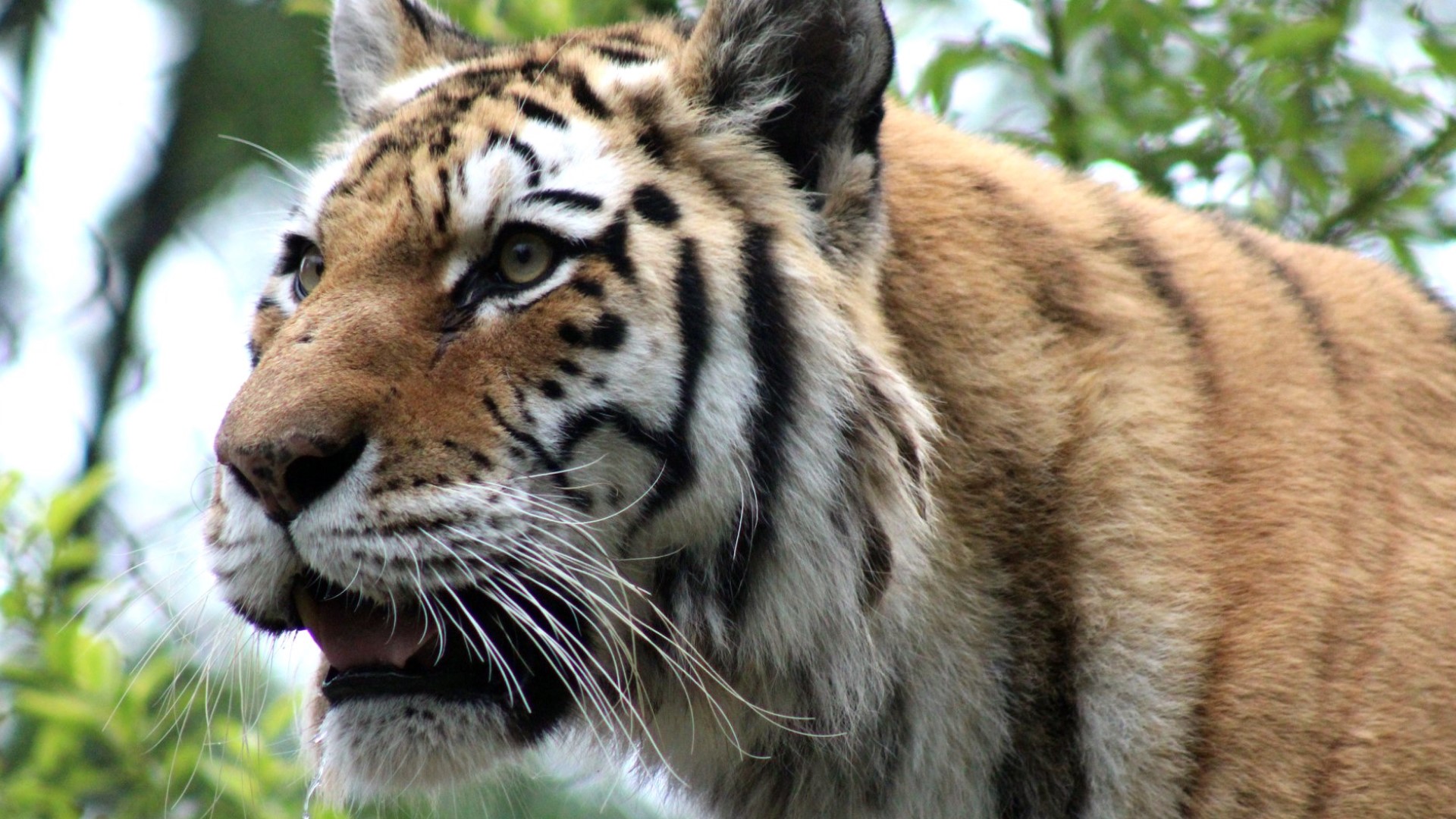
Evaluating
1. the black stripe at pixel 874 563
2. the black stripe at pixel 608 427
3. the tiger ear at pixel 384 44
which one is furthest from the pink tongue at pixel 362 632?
the tiger ear at pixel 384 44

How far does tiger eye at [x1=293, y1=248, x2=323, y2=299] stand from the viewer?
1.97 metres

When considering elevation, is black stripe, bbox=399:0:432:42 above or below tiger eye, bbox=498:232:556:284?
above

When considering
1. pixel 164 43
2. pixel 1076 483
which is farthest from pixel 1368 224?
pixel 164 43

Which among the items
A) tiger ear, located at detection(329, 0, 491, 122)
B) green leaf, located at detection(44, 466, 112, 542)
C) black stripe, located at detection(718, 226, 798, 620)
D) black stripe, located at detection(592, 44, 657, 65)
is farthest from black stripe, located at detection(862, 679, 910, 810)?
green leaf, located at detection(44, 466, 112, 542)

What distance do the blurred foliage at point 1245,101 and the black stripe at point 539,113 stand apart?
0.81 m

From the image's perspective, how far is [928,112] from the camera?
2367 mm

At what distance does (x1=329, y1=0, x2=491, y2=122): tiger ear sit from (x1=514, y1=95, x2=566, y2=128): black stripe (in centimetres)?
41

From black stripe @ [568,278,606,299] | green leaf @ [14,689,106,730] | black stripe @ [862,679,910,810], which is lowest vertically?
green leaf @ [14,689,106,730]

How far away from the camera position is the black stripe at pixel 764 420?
183 centimetres

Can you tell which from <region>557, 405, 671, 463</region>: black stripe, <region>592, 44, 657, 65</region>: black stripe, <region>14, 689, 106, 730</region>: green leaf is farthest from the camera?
<region>14, 689, 106, 730</region>: green leaf

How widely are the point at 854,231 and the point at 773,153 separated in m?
0.15

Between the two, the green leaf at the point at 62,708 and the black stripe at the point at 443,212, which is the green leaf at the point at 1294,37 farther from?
the green leaf at the point at 62,708

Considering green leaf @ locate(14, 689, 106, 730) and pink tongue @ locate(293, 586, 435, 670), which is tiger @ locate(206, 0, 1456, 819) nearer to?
pink tongue @ locate(293, 586, 435, 670)

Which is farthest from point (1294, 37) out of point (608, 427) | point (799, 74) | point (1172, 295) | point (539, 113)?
point (608, 427)
